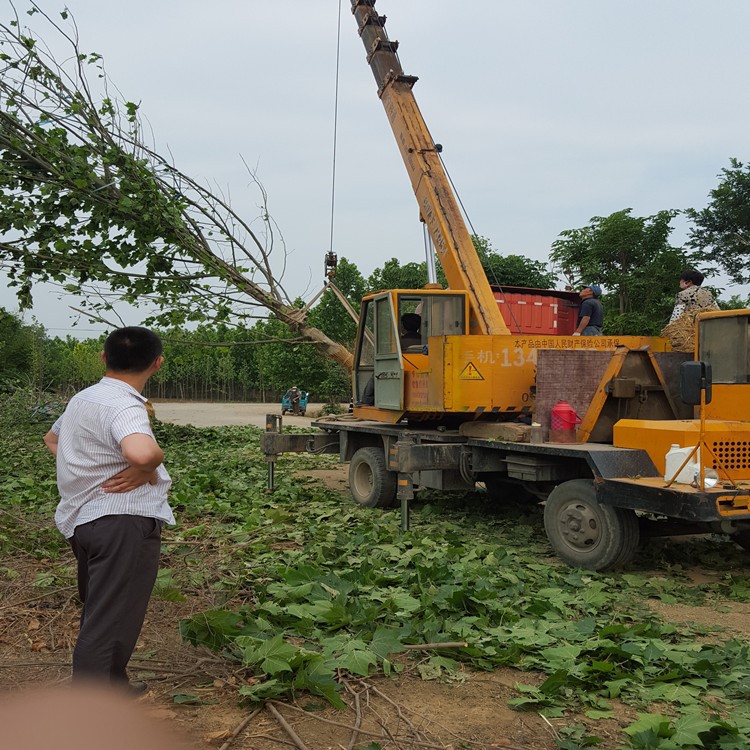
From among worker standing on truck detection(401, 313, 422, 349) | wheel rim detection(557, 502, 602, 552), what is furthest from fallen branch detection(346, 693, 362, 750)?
worker standing on truck detection(401, 313, 422, 349)

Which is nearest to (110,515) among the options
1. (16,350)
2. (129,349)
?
(129,349)

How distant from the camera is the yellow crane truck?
255 inches

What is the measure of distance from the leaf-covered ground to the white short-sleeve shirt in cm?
116

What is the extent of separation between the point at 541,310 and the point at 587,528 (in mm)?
4083

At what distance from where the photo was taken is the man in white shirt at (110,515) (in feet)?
10.7

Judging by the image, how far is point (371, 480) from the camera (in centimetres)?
1045

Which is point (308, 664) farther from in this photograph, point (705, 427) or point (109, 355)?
point (705, 427)

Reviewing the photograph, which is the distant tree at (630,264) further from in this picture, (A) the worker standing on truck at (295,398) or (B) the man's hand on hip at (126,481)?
(A) the worker standing on truck at (295,398)

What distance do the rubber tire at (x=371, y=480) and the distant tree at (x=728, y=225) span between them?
58.6ft

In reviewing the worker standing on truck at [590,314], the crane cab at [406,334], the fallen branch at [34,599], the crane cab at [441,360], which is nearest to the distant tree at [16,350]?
the crane cab at [441,360]

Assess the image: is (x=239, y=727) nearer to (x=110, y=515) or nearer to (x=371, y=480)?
(x=110, y=515)

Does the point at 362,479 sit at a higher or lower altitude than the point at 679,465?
lower

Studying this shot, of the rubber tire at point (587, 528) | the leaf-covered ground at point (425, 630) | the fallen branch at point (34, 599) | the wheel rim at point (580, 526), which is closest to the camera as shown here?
the leaf-covered ground at point (425, 630)

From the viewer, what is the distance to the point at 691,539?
27.9 feet
